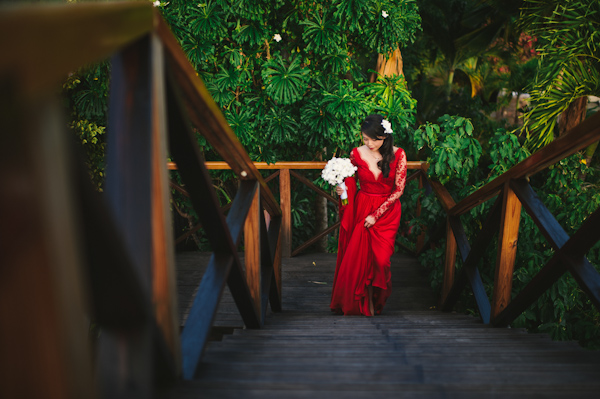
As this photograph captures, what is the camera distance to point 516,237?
2.76 m

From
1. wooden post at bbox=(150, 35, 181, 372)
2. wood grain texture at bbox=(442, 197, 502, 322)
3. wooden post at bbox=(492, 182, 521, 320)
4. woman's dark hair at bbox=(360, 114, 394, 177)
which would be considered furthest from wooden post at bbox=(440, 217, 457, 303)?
wooden post at bbox=(150, 35, 181, 372)

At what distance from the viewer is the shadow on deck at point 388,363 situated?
1.41 m

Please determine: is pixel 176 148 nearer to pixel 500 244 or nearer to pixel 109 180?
pixel 109 180

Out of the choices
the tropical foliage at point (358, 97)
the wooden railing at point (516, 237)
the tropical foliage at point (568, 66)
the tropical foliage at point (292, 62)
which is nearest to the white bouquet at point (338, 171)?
the wooden railing at point (516, 237)

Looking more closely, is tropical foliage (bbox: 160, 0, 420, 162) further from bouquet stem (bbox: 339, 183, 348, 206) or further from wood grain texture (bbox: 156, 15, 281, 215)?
wood grain texture (bbox: 156, 15, 281, 215)

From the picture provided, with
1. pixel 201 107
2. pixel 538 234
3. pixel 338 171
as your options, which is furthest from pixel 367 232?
pixel 201 107

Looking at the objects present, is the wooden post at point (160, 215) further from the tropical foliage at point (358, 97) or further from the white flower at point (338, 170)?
the tropical foliage at point (358, 97)

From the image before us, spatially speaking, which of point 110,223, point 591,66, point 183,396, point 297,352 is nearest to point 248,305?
point 297,352

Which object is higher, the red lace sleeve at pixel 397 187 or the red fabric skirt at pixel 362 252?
the red lace sleeve at pixel 397 187

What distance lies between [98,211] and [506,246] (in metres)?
2.40

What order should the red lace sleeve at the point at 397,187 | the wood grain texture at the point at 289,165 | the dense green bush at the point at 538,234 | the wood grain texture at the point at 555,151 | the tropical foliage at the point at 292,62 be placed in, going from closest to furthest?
the wood grain texture at the point at 555,151 → the red lace sleeve at the point at 397,187 → the dense green bush at the point at 538,234 → the tropical foliage at the point at 292,62 → the wood grain texture at the point at 289,165

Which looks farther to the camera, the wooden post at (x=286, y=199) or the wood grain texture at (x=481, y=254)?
the wooden post at (x=286, y=199)

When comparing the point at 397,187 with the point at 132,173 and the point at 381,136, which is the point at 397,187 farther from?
the point at 132,173

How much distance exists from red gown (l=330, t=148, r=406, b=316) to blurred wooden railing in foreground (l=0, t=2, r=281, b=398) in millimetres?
2106
